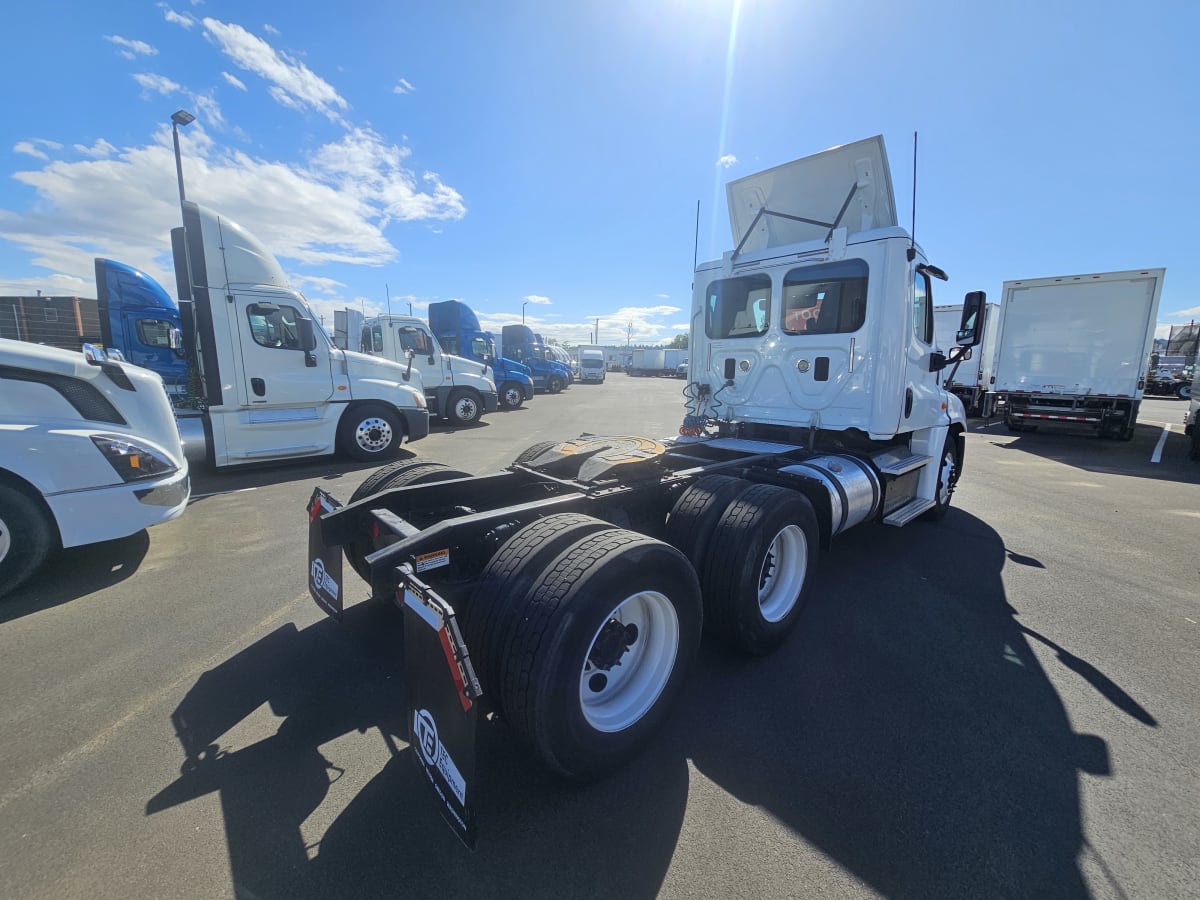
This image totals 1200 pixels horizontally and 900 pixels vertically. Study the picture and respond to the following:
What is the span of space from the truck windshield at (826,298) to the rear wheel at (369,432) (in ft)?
22.3

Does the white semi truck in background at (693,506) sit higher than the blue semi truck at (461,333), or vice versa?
the blue semi truck at (461,333)

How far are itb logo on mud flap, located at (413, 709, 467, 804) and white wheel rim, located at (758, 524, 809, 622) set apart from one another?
2.18m

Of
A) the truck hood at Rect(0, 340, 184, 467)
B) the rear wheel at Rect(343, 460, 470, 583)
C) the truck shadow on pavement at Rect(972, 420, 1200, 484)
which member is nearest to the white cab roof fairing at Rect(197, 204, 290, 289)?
the truck hood at Rect(0, 340, 184, 467)

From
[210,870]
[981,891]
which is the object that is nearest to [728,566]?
[981,891]

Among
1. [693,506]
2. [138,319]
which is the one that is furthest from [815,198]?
[138,319]

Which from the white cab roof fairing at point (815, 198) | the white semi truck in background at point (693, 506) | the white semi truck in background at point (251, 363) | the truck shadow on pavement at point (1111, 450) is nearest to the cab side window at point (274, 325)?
the white semi truck in background at point (251, 363)

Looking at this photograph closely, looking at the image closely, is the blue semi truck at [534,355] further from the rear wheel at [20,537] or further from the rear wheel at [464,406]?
the rear wheel at [20,537]

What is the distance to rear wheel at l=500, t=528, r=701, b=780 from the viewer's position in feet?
Result: 6.25

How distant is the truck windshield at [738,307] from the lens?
16.6 ft

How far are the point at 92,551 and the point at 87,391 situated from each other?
1566mm

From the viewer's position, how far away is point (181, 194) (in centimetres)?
864

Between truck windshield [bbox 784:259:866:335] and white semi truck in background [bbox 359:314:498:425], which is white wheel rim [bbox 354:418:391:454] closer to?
white semi truck in background [bbox 359:314:498:425]

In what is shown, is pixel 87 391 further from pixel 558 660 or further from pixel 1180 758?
pixel 1180 758

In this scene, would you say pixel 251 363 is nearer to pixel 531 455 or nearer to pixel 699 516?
pixel 531 455
